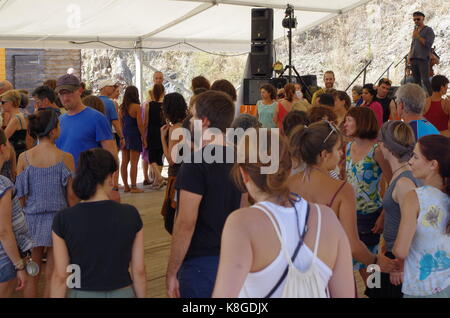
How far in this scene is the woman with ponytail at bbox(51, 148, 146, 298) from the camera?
2.04 meters

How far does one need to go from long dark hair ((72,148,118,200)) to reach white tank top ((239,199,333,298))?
81 centimetres

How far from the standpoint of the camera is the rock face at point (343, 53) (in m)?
22.5

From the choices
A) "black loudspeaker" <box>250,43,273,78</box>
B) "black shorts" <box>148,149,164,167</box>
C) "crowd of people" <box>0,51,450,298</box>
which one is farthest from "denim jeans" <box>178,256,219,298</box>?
"black loudspeaker" <box>250,43,273,78</box>

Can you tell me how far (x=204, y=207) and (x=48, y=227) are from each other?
1222 mm

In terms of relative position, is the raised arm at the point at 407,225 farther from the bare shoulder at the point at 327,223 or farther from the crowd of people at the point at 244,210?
the bare shoulder at the point at 327,223

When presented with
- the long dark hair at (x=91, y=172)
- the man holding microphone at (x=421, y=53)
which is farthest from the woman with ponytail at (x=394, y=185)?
the man holding microphone at (x=421, y=53)

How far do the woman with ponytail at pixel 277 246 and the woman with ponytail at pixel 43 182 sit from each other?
175 centimetres

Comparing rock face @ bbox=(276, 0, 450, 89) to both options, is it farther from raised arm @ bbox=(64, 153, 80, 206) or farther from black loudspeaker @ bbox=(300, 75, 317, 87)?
raised arm @ bbox=(64, 153, 80, 206)

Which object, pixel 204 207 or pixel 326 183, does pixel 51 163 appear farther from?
pixel 326 183

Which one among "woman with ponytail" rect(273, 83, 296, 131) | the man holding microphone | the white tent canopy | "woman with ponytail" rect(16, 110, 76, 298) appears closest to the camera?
"woman with ponytail" rect(16, 110, 76, 298)

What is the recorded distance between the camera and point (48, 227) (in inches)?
122

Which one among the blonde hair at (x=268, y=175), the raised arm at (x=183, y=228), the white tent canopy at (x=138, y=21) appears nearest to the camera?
the blonde hair at (x=268, y=175)

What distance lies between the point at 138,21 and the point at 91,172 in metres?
8.37
